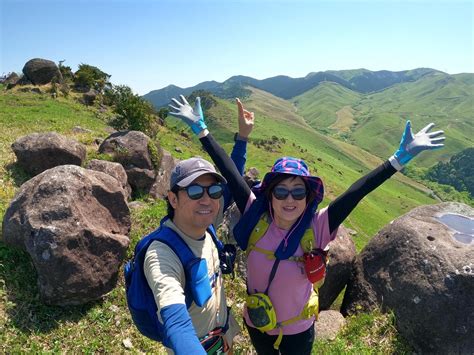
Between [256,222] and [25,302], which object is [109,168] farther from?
[256,222]

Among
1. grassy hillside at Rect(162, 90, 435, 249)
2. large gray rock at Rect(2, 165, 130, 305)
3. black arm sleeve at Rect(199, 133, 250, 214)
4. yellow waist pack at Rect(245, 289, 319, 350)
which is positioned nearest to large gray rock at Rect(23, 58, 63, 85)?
large gray rock at Rect(2, 165, 130, 305)

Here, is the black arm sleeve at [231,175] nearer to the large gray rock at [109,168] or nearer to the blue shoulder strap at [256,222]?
the blue shoulder strap at [256,222]

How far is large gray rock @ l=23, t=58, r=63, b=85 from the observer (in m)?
45.1

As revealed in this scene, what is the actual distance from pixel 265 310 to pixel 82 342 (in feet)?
14.9

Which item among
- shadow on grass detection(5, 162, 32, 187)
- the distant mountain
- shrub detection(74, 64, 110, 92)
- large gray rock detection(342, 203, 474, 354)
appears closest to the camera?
large gray rock detection(342, 203, 474, 354)

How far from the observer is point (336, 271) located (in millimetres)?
9594

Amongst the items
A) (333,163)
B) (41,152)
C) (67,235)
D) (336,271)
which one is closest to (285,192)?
(67,235)

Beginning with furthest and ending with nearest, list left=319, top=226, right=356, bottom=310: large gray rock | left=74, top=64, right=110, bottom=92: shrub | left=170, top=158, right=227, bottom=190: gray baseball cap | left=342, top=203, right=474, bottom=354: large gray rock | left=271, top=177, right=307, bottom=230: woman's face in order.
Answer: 1. left=74, top=64, right=110, bottom=92: shrub
2. left=319, top=226, right=356, bottom=310: large gray rock
3. left=342, top=203, right=474, bottom=354: large gray rock
4. left=271, top=177, right=307, bottom=230: woman's face
5. left=170, top=158, right=227, bottom=190: gray baseball cap

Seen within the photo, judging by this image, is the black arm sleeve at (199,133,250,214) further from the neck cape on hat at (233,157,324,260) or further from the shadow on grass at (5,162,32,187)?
the shadow on grass at (5,162,32,187)

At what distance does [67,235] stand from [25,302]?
5.46ft

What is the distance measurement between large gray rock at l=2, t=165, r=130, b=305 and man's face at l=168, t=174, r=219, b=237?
4.79 meters

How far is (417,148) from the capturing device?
4.98 meters

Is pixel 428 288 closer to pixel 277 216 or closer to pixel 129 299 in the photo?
pixel 277 216

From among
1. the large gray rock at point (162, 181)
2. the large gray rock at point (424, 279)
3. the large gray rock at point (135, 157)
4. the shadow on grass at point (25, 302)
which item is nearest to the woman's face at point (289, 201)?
the large gray rock at point (424, 279)
